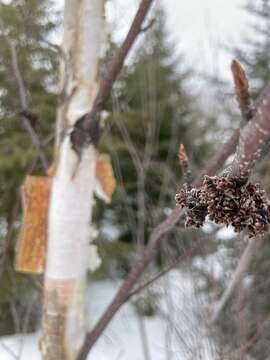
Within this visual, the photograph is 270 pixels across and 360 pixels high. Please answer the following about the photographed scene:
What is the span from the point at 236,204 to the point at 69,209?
0.55 m

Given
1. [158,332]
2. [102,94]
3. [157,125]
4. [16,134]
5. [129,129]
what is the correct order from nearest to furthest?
[102,94] → [16,134] → [158,332] → [129,129] → [157,125]

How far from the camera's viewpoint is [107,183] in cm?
96

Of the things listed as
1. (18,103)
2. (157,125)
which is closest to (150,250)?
(18,103)

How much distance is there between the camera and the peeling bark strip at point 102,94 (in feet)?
2.27

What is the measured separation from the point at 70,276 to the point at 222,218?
59 centimetres

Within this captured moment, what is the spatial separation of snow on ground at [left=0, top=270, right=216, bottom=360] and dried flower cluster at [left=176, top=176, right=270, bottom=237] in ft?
2.96

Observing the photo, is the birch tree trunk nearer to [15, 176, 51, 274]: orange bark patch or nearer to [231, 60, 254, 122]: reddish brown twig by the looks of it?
[15, 176, 51, 274]: orange bark patch

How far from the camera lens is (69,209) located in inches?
31.9

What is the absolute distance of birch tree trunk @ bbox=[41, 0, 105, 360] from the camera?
799 millimetres

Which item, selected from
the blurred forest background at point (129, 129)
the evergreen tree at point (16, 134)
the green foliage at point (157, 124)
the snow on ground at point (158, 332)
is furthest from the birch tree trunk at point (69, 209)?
the green foliage at point (157, 124)

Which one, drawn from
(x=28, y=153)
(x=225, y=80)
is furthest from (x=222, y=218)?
(x=225, y=80)

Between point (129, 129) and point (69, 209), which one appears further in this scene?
point (129, 129)

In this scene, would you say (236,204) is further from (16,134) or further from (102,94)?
(16,134)

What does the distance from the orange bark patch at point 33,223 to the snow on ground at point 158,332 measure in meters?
0.47
